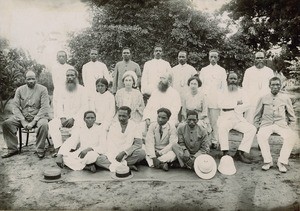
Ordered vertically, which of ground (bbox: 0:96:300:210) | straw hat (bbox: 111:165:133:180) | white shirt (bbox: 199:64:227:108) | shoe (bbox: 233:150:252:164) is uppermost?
white shirt (bbox: 199:64:227:108)

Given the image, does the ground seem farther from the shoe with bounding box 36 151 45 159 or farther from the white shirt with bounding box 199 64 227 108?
the white shirt with bounding box 199 64 227 108

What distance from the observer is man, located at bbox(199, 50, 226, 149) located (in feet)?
16.8

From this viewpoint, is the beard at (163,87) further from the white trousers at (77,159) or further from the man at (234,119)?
the white trousers at (77,159)

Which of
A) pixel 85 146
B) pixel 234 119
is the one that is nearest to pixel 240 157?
pixel 234 119

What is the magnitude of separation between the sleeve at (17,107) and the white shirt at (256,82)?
3.20m

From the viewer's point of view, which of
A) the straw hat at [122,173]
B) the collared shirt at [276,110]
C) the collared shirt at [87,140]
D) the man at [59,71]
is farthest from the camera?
the man at [59,71]

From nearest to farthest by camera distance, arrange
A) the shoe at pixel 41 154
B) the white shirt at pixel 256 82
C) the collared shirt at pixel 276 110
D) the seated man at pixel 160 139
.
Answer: the seated man at pixel 160 139
the collared shirt at pixel 276 110
the shoe at pixel 41 154
the white shirt at pixel 256 82

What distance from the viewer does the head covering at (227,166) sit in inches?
169

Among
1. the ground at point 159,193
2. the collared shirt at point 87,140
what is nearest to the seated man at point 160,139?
the ground at point 159,193

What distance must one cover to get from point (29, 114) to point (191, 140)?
224 centimetres

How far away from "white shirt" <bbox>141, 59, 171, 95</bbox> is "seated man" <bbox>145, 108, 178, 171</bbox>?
118 centimetres

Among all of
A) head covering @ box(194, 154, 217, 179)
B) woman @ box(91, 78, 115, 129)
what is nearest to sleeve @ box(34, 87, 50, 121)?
woman @ box(91, 78, 115, 129)

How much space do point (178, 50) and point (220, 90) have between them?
0.86m

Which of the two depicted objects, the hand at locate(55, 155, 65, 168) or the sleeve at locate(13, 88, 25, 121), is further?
the sleeve at locate(13, 88, 25, 121)
